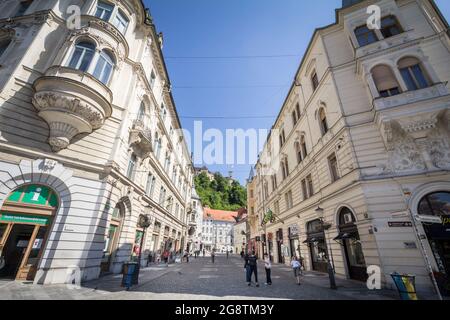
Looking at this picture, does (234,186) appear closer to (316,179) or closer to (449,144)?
(316,179)

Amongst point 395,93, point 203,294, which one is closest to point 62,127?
point 203,294

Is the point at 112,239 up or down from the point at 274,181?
down

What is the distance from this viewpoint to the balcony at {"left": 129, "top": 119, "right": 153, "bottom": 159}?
13.4 metres

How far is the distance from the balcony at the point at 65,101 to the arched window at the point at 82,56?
41.7 inches

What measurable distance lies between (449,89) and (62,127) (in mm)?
20470

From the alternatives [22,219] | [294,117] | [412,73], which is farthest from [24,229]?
[294,117]

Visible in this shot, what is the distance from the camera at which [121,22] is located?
14.1 m

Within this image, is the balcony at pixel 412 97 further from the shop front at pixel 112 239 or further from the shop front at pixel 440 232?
the shop front at pixel 112 239

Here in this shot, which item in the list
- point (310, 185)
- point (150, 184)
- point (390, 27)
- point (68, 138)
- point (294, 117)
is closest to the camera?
point (68, 138)

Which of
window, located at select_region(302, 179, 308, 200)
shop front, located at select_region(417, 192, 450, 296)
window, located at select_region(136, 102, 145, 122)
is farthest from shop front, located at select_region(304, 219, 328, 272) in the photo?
window, located at select_region(136, 102, 145, 122)

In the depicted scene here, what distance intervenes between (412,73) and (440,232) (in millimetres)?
9106

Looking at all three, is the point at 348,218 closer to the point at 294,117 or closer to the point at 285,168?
the point at 285,168

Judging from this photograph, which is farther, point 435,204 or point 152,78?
point 152,78

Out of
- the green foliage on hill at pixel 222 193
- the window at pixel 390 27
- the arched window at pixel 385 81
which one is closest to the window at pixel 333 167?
the arched window at pixel 385 81
